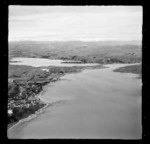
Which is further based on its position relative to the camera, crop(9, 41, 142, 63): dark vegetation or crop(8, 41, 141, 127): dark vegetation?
crop(9, 41, 142, 63): dark vegetation

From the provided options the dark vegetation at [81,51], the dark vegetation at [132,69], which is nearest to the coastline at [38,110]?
the dark vegetation at [81,51]

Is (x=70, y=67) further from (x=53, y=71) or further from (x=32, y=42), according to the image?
(x=32, y=42)

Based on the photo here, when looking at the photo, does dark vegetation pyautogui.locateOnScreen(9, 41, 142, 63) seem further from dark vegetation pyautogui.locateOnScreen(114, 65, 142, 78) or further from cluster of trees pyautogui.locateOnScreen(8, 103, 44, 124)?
cluster of trees pyautogui.locateOnScreen(8, 103, 44, 124)

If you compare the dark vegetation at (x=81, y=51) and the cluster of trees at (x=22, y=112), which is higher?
the dark vegetation at (x=81, y=51)

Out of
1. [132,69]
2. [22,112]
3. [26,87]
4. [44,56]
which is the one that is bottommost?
[22,112]

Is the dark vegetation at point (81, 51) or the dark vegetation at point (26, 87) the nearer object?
the dark vegetation at point (26, 87)

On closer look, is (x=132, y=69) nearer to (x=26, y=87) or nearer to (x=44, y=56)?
(x=44, y=56)

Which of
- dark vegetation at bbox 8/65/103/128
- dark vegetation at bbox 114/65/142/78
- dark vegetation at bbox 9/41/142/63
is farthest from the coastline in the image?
dark vegetation at bbox 114/65/142/78

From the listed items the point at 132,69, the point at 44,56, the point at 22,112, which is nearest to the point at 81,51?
the point at 44,56

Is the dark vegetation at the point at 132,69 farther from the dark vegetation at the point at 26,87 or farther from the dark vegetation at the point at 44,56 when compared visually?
the dark vegetation at the point at 26,87
